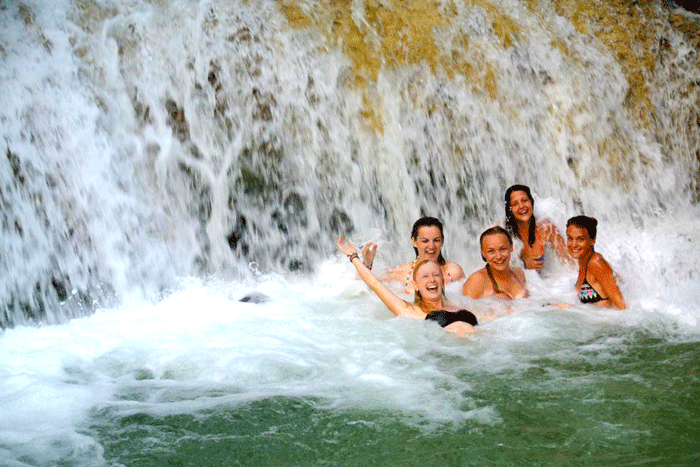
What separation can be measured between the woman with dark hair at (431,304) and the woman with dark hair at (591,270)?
39.5 inches

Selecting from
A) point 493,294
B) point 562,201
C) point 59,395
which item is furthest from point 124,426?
point 562,201

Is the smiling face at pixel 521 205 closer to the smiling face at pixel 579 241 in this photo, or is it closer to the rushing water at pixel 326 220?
the rushing water at pixel 326 220

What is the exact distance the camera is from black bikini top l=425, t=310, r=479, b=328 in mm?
5109

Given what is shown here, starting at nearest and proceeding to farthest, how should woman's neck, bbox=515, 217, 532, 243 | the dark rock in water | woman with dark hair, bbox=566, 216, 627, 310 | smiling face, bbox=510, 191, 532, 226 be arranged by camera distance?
woman with dark hair, bbox=566, 216, 627, 310, the dark rock in water, smiling face, bbox=510, 191, 532, 226, woman's neck, bbox=515, 217, 532, 243

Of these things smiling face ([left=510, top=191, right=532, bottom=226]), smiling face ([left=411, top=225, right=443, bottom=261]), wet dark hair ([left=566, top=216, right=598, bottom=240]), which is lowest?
wet dark hair ([left=566, top=216, right=598, bottom=240])

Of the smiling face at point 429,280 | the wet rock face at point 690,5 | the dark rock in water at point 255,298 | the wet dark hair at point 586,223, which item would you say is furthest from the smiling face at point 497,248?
the wet rock face at point 690,5

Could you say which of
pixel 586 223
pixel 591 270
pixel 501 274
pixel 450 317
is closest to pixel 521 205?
pixel 501 274

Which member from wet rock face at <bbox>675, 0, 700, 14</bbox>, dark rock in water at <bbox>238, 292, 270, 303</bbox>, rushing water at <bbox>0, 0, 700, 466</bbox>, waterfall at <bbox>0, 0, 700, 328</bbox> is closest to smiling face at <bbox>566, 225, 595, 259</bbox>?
rushing water at <bbox>0, 0, 700, 466</bbox>

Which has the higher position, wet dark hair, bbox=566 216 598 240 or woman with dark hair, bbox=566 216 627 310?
wet dark hair, bbox=566 216 598 240

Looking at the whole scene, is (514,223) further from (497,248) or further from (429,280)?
(429,280)

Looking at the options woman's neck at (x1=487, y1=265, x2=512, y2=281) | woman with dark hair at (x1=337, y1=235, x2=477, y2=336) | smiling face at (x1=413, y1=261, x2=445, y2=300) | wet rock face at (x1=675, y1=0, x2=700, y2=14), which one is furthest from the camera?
wet rock face at (x1=675, y1=0, x2=700, y2=14)

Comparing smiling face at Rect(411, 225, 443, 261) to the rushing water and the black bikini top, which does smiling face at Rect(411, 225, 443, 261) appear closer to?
the rushing water

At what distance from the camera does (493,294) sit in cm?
597

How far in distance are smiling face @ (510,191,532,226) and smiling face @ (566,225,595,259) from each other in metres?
1.00
